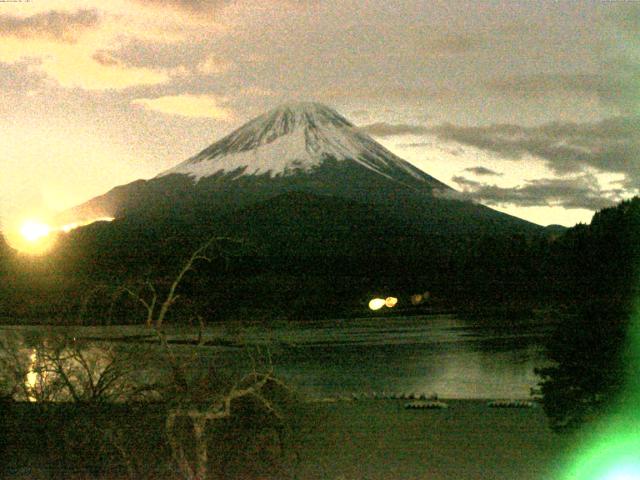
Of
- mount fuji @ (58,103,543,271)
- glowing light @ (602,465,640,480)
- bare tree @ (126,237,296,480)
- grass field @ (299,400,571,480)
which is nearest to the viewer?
bare tree @ (126,237,296,480)

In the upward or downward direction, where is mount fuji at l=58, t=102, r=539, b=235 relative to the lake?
upward

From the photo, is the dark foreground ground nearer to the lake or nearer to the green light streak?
the green light streak

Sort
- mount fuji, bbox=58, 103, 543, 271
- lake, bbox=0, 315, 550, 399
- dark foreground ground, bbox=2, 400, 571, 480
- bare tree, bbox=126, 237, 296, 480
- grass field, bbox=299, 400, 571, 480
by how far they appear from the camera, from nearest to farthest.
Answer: bare tree, bbox=126, 237, 296, 480 → dark foreground ground, bbox=2, 400, 571, 480 → grass field, bbox=299, 400, 571, 480 → lake, bbox=0, 315, 550, 399 → mount fuji, bbox=58, 103, 543, 271

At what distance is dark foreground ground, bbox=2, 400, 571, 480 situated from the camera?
8562 millimetres

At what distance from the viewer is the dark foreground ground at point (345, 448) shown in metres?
8.56

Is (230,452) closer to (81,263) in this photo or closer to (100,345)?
(100,345)

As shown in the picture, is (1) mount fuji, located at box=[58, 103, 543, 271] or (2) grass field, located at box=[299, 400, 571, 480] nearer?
(2) grass field, located at box=[299, 400, 571, 480]

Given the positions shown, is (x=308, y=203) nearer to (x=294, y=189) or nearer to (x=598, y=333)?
(x=294, y=189)

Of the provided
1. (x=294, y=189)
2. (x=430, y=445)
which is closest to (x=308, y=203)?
(x=294, y=189)

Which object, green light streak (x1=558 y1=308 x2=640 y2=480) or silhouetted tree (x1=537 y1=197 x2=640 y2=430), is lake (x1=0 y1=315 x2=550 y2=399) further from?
green light streak (x1=558 y1=308 x2=640 y2=480)

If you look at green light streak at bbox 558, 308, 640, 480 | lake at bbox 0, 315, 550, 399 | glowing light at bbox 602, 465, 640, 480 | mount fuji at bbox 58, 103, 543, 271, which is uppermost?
mount fuji at bbox 58, 103, 543, 271

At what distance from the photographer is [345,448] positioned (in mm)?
11320

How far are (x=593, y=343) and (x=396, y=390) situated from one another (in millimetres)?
14048

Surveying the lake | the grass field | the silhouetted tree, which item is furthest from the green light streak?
the lake
